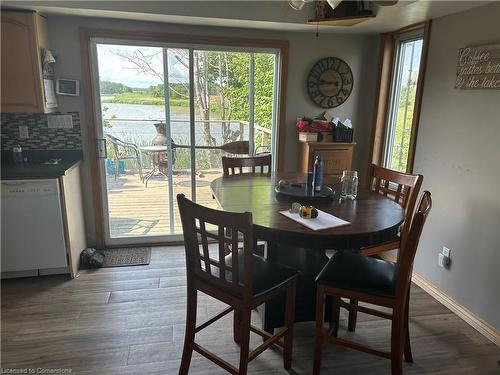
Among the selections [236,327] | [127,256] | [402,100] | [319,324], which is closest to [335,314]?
[319,324]

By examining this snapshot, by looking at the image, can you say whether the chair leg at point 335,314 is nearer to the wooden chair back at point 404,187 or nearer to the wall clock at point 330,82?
the wooden chair back at point 404,187

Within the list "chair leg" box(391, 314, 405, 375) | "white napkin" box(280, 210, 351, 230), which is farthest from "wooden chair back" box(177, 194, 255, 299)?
"chair leg" box(391, 314, 405, 375)

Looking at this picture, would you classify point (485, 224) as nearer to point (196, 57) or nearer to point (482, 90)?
point (482, 90)

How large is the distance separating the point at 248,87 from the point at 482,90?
2001 mm

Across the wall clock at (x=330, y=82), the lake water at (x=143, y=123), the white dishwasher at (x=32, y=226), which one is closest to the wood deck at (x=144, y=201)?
the lake water at (x=143, y=123)

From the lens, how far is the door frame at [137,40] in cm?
303

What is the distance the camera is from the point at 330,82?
3.52 m

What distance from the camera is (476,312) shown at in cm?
241

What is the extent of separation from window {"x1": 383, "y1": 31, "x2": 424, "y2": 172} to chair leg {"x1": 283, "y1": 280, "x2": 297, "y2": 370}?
73.2 inches

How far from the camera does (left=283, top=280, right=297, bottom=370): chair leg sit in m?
1.88

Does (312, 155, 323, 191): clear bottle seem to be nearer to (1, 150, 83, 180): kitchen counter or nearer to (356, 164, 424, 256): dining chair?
(356, 164, 424, 256): dining chair

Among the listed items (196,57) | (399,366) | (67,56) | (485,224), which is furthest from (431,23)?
(67,56)

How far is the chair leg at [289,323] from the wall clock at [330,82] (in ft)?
7.39

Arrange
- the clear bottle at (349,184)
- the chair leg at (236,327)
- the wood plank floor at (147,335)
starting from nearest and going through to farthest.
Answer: the wood plank floor at (147,335), the chair leg at (236,327), the clear bottle at (349,184)
